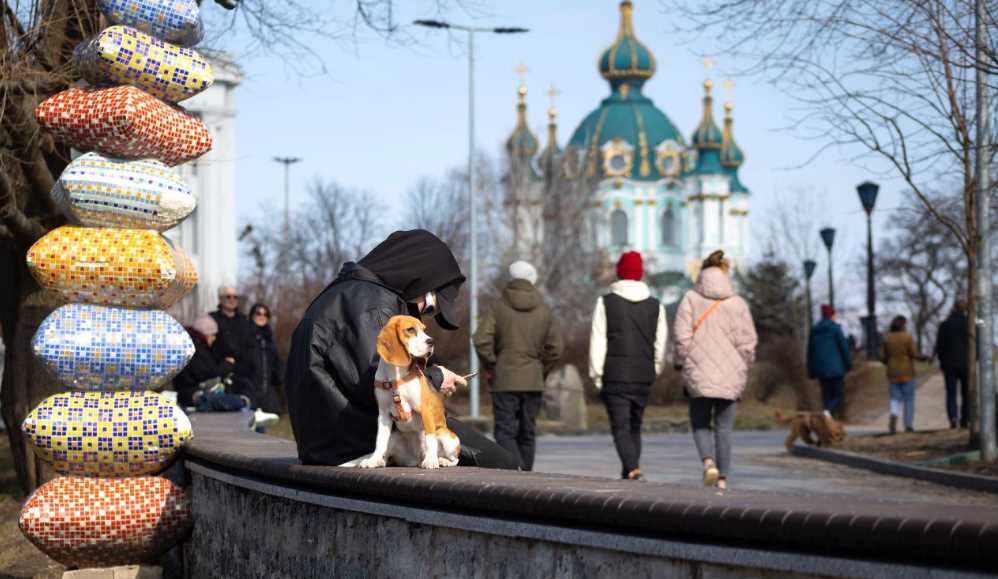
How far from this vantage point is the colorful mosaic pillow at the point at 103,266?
9.14m

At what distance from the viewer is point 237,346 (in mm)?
16750

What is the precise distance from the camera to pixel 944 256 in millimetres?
80688

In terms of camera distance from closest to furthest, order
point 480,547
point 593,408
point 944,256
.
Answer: point 480,547 → point 593,408 → point 944,256

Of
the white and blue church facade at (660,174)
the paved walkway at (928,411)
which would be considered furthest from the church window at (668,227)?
the paved walkway at (928,411)

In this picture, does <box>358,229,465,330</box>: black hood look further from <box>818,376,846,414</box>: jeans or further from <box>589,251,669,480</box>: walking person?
<box>818,376,846,414</box>: jeans

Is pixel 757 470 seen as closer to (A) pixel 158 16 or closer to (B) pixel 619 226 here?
(A) pixel 158 16

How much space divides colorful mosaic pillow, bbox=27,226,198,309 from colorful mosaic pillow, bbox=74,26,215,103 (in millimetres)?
913

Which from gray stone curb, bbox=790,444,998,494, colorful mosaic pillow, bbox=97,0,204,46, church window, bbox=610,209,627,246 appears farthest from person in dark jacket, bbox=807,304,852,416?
church window, bbox=610,209,627,246

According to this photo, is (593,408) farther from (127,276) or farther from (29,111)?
(127,276)

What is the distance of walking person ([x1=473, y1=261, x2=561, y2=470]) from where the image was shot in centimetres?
1365

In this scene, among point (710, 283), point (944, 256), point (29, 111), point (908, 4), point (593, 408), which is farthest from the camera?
point (944, 256)

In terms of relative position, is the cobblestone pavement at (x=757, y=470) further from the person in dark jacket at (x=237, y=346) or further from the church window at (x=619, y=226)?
the church window at (x=619, y=226)

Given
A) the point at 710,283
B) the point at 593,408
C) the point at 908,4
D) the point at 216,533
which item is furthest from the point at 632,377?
the point at 593,408

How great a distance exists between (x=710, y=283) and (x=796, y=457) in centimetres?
902
